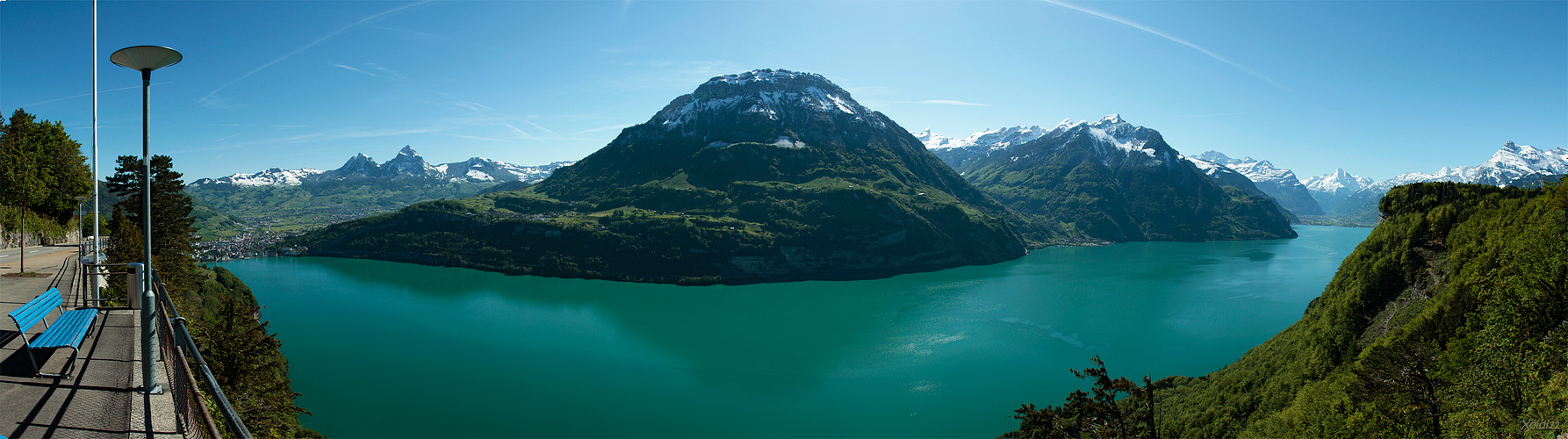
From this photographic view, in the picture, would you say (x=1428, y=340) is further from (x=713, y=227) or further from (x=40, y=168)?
(x=713, y=227)

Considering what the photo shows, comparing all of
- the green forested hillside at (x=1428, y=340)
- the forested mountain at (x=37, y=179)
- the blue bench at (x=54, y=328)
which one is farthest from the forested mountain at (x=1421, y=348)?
the forested mountain at (x=37, y=179)

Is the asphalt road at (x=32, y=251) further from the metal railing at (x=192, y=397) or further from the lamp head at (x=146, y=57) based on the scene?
the lamp head at (x=146, y=57)

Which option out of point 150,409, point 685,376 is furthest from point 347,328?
point 150,409

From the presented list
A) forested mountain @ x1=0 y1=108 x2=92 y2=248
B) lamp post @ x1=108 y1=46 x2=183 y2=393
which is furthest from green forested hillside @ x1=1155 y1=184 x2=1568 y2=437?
forested mountain @ x1=0 y1=108 x2=92 y2=248

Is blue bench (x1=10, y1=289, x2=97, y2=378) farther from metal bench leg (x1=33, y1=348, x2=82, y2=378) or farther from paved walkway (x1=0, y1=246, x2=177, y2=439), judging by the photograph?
paved walkway (x1=0, y1=246, x2=177, y2=439)

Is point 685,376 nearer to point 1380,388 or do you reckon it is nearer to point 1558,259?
point 1380,388
